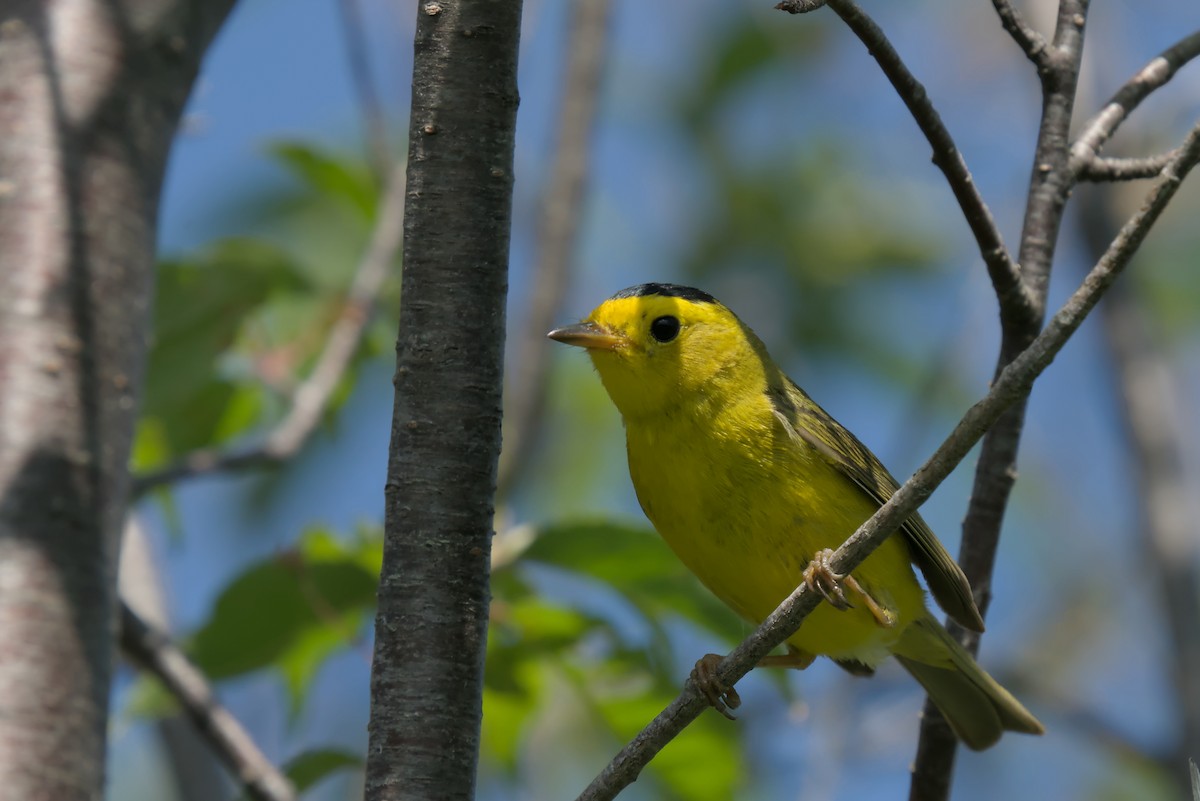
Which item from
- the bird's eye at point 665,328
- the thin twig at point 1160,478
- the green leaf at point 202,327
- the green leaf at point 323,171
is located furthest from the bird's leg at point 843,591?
the thin twig at point 1160,478

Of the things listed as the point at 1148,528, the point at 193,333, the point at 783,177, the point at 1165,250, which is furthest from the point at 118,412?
the point at 1165,250

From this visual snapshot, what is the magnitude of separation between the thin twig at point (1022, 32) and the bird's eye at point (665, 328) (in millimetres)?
1749

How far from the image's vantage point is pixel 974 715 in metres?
4.80

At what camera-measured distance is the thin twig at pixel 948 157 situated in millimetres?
2711

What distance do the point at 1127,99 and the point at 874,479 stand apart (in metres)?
1.56

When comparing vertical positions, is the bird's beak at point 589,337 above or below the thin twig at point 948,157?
below

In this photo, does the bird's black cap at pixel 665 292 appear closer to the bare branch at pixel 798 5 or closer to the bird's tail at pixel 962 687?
the bird's tail at pixel 962 687

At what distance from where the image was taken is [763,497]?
168 inches

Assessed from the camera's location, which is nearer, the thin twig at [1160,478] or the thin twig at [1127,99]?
the thin twig at [1127,99]

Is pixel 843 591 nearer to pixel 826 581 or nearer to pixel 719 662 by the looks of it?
pixel 719 662

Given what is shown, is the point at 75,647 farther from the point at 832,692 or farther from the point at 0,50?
the point at 832,692

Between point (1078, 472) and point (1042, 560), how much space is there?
89cm

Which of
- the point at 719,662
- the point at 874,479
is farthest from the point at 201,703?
the point at 874,479

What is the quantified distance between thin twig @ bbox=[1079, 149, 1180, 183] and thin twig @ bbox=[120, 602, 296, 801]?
2.69 meters
